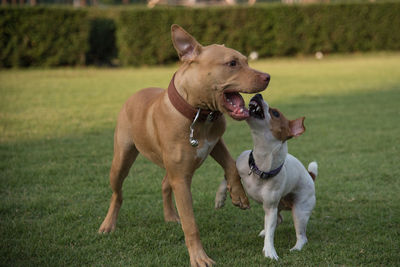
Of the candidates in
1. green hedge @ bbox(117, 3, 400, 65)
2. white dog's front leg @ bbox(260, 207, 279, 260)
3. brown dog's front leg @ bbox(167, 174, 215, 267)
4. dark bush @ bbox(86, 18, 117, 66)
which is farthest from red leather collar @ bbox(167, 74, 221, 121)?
dark bush @ bbox(86, 18, 117, 66)

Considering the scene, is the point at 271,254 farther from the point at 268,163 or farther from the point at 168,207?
the point at 168,207

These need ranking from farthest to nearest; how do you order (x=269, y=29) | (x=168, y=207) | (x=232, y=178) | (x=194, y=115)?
(x=269, y=29)
(x=168, y=207)
(x=232, y=178)
(x=194, y=115)

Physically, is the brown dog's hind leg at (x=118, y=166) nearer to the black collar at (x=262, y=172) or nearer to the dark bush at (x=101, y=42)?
the black collar at (x=262, y=172)

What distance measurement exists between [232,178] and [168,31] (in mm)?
18147

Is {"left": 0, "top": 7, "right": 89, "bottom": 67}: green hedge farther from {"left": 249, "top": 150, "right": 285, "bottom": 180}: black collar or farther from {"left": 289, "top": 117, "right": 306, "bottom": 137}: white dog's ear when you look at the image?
{"left": 289, "top": 117, "right": 306, "bottom": 137}: white dog's ear

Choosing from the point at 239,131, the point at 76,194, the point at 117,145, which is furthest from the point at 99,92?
the point at 117,145

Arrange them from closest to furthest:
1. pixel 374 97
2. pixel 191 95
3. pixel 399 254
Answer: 1. pixel 191 95
2. pixel 399 254
3. pixel 374 97

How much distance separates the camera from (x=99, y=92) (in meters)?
14.6

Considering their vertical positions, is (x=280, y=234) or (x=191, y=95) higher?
(x=191, y=95)

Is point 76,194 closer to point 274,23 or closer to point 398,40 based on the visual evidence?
point 274,23

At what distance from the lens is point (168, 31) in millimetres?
21906

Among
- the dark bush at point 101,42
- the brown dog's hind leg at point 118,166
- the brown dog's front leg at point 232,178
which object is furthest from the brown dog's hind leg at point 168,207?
the dark bush at point 101,42

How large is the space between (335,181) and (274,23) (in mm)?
17771

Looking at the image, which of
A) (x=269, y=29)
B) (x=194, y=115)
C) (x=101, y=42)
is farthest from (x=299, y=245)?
(x=269, y=29)
